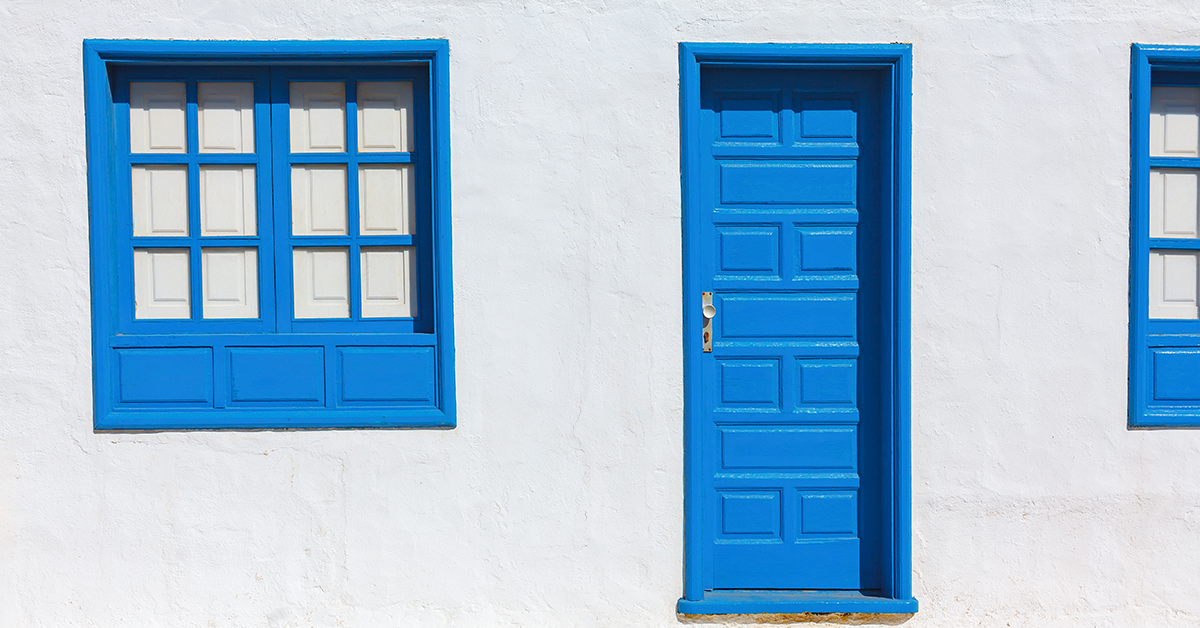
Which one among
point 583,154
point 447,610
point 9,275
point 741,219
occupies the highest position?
point 583,154

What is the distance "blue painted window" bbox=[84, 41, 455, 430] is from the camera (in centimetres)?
349

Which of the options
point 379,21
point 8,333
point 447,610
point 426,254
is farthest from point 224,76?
point 447,610

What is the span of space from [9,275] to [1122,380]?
481cm

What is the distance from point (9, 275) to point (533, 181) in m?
2.25

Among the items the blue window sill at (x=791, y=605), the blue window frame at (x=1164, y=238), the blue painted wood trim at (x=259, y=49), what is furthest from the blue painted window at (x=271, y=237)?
the blue window frame at (x=1164, y=238)

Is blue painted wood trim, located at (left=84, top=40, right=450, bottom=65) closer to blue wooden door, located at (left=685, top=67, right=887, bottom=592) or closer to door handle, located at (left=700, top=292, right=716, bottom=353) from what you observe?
blue wooden door, located at (left=685, top=67, right=887, bottom=592)

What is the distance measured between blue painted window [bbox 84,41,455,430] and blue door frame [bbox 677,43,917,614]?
1046mm

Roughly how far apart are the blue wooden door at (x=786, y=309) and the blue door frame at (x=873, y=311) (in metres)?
0.03

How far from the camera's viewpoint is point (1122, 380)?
3.59 metres

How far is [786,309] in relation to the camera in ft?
11.9

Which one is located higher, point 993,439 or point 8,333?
point 8,333

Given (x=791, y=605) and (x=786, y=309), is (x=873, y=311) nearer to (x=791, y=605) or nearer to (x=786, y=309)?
(x=786, y=309)

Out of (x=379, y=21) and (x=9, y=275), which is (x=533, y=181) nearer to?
(x=379, y=21)

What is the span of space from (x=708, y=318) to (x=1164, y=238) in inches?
83.8
